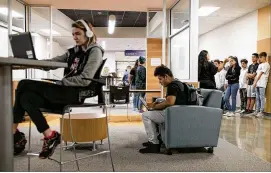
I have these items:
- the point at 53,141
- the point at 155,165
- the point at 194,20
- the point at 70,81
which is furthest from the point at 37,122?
the point at 194,20

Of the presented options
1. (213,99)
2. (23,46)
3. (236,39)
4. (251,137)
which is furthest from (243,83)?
(23,46)

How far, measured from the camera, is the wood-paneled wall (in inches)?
286

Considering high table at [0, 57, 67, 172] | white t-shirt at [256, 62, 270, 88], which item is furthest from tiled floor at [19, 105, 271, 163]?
high table at [0, 57, 67, 172]

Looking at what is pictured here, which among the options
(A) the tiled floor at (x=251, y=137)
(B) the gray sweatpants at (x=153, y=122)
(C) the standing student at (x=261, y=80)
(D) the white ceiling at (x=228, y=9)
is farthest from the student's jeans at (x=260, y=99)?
(B) the gray sweatpants at (x=153, y=122)

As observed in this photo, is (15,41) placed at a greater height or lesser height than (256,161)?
greater

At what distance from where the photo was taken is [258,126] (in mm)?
5449

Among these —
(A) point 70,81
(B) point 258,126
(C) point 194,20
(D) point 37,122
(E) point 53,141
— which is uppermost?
(C) point 194,20

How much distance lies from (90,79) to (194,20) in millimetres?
3734

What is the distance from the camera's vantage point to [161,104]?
3.31 meters

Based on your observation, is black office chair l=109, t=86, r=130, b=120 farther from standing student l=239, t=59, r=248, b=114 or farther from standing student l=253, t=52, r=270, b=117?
standing student l=239, t=59, r=248, b=114

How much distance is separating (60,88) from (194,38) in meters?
3.72

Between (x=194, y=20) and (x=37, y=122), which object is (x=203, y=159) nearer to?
(x=37, y=122)

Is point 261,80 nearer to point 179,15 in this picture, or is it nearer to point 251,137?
point 179,15

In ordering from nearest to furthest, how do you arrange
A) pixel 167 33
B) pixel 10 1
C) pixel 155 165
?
pixel 155 165, pixel 10 1, pixel 167 33
